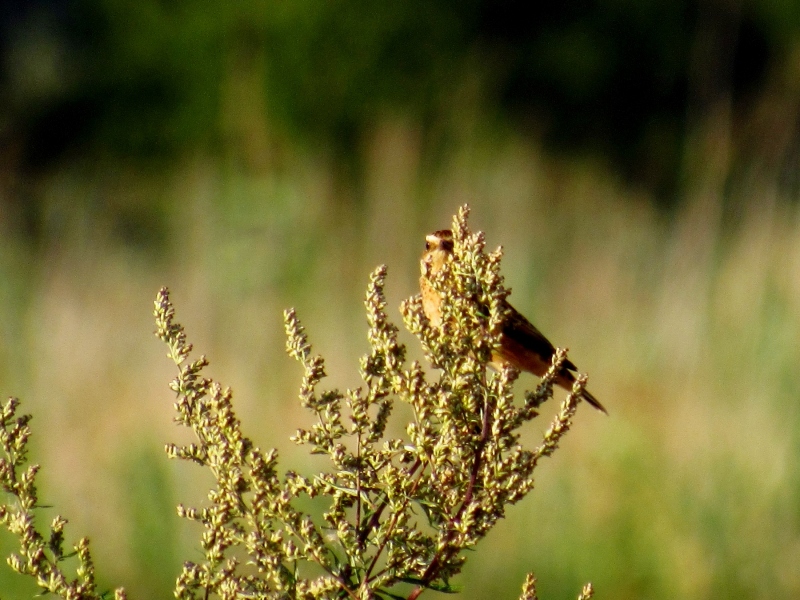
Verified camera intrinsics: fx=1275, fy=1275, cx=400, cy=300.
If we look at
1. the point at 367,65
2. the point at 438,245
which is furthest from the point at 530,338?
the point at 367,65

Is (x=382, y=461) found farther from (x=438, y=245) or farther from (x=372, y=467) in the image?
(x=438, y=245)

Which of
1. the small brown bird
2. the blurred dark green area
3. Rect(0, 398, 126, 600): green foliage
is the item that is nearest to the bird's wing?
the small brown bird

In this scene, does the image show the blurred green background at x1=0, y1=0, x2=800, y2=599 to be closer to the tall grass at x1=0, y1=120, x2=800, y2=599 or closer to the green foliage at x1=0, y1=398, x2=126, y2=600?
the tall grass at x1=0, y1=120, x2=800, y2=599

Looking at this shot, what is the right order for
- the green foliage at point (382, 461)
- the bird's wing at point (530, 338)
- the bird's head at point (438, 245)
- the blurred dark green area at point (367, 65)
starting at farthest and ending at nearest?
1. the blurred dark green area at point (367, 65)
2. the bird's wing at point (530, 338)
3. the bird's head at point (438, 245)
4. the green foliage at point (382, 461)

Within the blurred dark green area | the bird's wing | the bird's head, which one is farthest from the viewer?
the blurred dark green area

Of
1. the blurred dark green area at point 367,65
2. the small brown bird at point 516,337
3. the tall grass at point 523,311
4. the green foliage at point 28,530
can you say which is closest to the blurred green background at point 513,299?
the tall grass at point 523,311

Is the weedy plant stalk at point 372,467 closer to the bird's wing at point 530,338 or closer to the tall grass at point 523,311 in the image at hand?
the bird's wing at point 530,338
